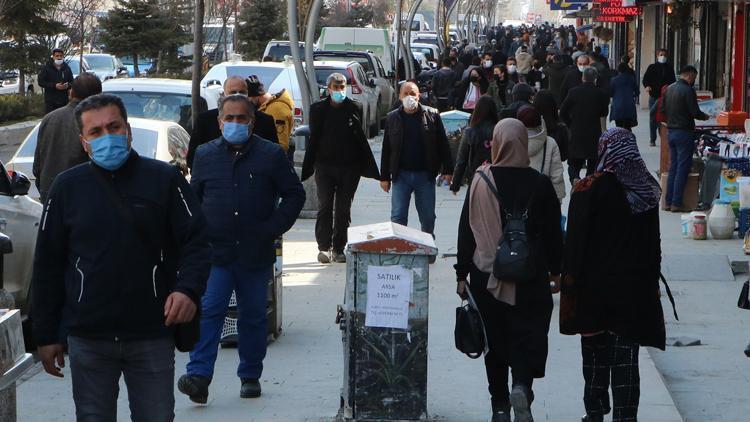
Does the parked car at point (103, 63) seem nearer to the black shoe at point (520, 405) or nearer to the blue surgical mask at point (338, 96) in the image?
the blue surgical mask at point (338, 96)

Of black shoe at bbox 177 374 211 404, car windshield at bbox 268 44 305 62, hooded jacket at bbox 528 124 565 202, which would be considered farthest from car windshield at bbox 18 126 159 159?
car windshield at bbox 268 44 305 62

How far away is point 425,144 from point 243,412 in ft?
16.7

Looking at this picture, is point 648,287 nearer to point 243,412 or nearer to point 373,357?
point 373,357

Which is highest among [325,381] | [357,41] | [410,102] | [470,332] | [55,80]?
[410,102]

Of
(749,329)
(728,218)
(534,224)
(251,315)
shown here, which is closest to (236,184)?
(251,315)

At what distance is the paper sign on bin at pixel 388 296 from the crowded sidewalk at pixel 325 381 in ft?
2.11

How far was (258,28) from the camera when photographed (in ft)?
154

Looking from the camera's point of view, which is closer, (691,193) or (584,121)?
(691,193)

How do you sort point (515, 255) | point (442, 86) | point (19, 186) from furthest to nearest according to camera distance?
point (442, 86) < point (19, 186) < point (515, 255)

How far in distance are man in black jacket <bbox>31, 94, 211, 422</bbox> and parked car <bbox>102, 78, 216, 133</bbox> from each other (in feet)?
34.0

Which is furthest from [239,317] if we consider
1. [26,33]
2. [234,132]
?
[26,33]

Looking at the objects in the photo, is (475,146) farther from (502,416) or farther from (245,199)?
(502,416)

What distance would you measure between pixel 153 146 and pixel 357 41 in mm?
25090

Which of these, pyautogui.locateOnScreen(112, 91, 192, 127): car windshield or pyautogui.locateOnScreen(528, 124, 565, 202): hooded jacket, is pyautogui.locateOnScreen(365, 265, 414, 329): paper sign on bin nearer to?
pyautogui.locateOnScreen(528, 124, 565, 202): hooded jacket
